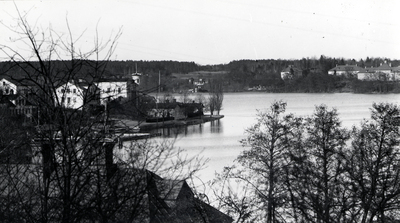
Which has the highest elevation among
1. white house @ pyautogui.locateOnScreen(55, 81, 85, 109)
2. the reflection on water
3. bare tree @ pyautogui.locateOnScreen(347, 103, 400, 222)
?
white house @ pyautogui.locateOnScreen(55, 81, 85, 109)

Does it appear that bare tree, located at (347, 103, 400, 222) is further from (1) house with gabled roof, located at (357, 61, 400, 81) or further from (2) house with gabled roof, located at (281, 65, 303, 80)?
(2) house with gabled roof, located at (281, 65, 303, 80)

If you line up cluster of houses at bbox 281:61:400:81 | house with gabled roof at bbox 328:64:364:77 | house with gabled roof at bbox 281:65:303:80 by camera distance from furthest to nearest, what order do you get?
house with gabled roof at bbox 281:65:303:80, house with gabled roof at bbox 328:64:364:77, cluster of houses at bbox 281:61:400:81

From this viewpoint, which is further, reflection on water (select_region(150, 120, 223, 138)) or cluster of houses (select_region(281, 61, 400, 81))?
cluster of houses (select_region(281, 61, 400, 81))

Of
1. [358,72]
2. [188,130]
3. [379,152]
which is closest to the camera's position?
[379,152]

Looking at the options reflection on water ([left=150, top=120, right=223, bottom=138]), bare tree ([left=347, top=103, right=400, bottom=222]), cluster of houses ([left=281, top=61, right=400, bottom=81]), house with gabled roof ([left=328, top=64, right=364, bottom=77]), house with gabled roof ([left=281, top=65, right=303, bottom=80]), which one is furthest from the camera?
house with gabled roof ([left=281, top=65, right=303, bottom=80])

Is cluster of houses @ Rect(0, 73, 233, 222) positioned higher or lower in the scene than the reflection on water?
higher

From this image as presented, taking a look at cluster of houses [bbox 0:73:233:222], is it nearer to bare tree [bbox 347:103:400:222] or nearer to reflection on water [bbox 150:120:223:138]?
bare tree [bbox 347:103:400:222]

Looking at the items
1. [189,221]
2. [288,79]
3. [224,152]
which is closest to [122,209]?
[189,221]

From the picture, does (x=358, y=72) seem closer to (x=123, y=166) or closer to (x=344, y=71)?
(x=344, y=71)

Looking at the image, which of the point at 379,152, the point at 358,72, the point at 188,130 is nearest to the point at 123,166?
the point at 379,152

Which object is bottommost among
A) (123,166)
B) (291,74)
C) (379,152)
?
(379,152)

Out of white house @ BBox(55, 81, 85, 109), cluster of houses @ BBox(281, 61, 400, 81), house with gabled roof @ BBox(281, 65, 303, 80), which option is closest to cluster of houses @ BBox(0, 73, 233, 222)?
white house @ BBox(55, 81, 85, 109)

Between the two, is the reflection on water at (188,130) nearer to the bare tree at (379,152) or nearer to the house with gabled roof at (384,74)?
the bare tree at (379,152)
